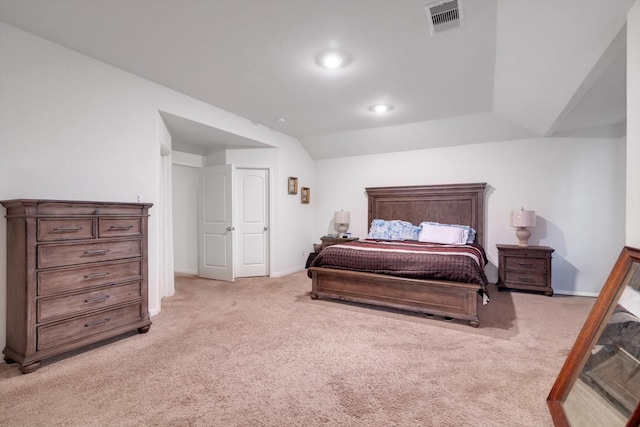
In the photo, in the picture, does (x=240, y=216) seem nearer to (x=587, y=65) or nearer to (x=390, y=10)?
(x=390, y=10)

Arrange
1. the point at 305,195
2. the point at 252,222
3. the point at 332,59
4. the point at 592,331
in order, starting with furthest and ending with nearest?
1. the point at 305,195
2. the point at 252,222
3. the point at 332,59
4. the point at 592,331

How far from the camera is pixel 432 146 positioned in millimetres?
4867

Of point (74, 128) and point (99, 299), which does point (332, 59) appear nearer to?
point (74, 128)

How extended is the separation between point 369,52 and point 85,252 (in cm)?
288

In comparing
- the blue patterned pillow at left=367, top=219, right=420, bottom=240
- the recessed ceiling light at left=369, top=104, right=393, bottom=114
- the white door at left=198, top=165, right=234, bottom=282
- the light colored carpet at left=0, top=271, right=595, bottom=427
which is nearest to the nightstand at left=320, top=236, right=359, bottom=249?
the blue patterned pillow at left=367, top=219, right=420, bottom=240

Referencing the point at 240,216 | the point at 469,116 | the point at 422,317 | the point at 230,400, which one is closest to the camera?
the point at 230,400

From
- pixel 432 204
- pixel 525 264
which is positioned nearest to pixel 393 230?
pixel 432 204

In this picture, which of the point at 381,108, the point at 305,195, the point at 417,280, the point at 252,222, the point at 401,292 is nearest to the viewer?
the point at 417,280

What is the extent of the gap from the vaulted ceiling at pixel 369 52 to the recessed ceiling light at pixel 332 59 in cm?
6

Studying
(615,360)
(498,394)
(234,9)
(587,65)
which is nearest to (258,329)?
(498,394)

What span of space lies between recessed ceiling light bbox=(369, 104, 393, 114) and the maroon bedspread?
188cm

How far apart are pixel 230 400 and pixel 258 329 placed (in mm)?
1027

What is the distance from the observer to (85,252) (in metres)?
2.25

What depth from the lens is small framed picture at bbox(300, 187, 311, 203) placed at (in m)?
5.58
